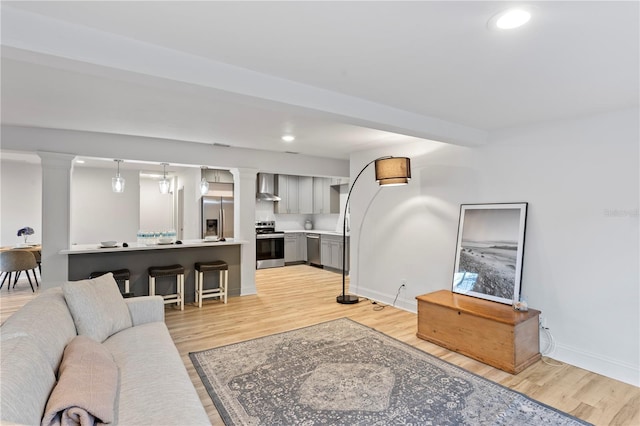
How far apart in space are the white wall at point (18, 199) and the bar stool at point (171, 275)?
4.51 metres

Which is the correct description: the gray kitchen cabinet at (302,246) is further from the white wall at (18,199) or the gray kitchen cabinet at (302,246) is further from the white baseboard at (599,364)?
the white baseboard at (599,364)

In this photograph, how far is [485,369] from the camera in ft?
9.77

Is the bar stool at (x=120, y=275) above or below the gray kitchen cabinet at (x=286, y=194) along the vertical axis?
below

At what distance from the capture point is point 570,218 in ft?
10.5

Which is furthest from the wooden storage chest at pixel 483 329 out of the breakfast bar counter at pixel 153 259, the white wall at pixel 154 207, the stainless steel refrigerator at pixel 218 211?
the white wall at pixel 154 207

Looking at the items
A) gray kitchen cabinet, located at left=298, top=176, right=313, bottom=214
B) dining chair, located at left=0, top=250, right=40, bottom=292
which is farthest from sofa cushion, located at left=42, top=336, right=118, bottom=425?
gray kitchen cabinet, located at left=298, top=176, right=313, bottom=214

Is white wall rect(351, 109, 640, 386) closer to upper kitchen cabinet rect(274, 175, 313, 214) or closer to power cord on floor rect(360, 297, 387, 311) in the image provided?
power cord on floor rect(360, 297, 387, 311)

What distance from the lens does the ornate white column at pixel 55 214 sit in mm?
4086

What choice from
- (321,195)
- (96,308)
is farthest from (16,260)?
(321,195)

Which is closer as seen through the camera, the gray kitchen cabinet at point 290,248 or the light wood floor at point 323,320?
the light wood floor at point 323,320

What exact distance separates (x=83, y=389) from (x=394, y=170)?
11.7 feet

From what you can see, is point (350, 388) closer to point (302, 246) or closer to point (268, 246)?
point (268, 246)

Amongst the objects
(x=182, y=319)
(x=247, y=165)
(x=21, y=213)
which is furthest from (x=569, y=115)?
(x=21, y=213)

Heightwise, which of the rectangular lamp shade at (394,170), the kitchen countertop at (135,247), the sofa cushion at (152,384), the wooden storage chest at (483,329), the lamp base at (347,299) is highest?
the rectangular lamp shade at (394,170)
